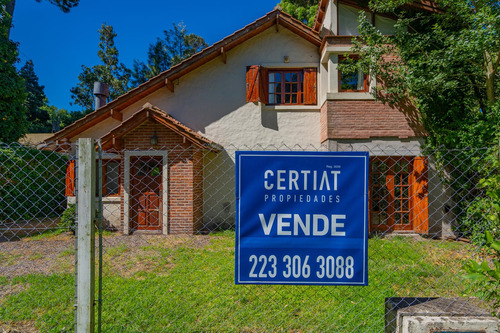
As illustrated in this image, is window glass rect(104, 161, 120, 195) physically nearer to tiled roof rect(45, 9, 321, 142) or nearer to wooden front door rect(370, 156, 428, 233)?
tiled roof rect(45, 9, 321, 142)

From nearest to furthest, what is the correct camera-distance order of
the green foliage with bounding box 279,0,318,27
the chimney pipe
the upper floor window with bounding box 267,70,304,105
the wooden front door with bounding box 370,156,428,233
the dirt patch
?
1. the dirt patch
2. the wooden front door with bounding box 370,156,428,233
3. the upper floor window with bounding box 267,70,304,105
4. the chimney pipe
5. the green foliage with bounding box 279,0,318,27

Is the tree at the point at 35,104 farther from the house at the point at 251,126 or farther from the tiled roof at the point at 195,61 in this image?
the house at the point at 251,126

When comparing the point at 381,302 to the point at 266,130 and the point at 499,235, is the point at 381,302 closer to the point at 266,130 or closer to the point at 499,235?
the point at 499,235

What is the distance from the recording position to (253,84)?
8773 mm

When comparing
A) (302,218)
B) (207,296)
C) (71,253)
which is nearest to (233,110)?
(71,253)

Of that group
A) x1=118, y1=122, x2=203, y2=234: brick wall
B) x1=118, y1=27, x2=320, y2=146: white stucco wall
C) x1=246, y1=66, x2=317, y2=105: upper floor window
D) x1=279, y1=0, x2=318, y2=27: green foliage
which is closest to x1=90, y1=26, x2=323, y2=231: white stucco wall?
x1=118, y1=27, x2=320, y2=146: white stucco wall

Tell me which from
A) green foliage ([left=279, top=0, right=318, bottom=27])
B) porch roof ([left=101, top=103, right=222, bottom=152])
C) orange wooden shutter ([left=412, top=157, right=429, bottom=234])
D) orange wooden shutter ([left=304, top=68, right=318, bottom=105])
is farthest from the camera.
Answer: green foliage ([left=279, top=0, right=318, bottom=27])

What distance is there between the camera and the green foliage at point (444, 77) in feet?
21.2

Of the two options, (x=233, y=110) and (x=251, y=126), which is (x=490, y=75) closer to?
(x=251, y=126)

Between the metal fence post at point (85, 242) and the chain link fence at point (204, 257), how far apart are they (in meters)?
0.26

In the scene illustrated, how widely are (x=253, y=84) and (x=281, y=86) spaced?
103 cm

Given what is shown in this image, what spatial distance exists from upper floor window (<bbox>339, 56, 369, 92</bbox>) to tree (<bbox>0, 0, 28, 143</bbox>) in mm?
12320

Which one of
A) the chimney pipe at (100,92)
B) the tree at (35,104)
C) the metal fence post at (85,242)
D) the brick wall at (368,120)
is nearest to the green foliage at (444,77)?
the brick wall at (368,120)

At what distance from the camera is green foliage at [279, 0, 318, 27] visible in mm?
14804
